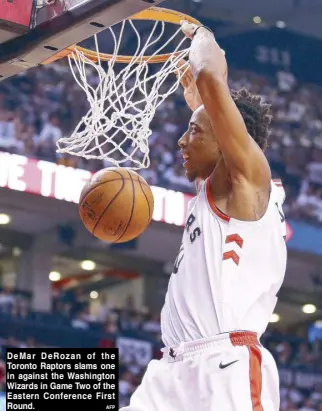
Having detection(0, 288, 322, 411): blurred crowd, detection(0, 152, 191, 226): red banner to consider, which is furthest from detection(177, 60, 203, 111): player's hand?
detection(0, 288, 322, 411): blurred crowd

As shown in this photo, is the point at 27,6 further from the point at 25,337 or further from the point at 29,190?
the point at 25,337

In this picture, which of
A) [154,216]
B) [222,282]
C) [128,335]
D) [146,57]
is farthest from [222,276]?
[128,335]

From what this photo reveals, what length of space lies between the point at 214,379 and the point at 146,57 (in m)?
2.62

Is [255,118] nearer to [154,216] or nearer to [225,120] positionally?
[225,120]

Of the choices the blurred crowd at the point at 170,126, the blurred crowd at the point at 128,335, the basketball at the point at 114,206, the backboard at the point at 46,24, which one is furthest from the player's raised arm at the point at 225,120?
the blurred crowd at the point at 170,126

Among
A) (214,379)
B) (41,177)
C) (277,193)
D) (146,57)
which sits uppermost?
(41,177)

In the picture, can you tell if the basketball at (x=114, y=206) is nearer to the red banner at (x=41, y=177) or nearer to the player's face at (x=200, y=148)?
the player's face at (x=200, y=148)

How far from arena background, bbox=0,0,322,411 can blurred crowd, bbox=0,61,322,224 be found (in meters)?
0.02

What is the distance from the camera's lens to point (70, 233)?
15.8 m

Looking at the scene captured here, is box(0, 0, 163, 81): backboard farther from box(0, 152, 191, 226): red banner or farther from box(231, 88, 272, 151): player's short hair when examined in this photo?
box(0, 152, 191, 226): red banner

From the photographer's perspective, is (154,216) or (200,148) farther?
(154,216)

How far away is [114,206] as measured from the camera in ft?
13.9

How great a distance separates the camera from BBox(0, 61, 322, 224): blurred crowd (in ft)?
44.0

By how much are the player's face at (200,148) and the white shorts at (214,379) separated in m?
0.65
